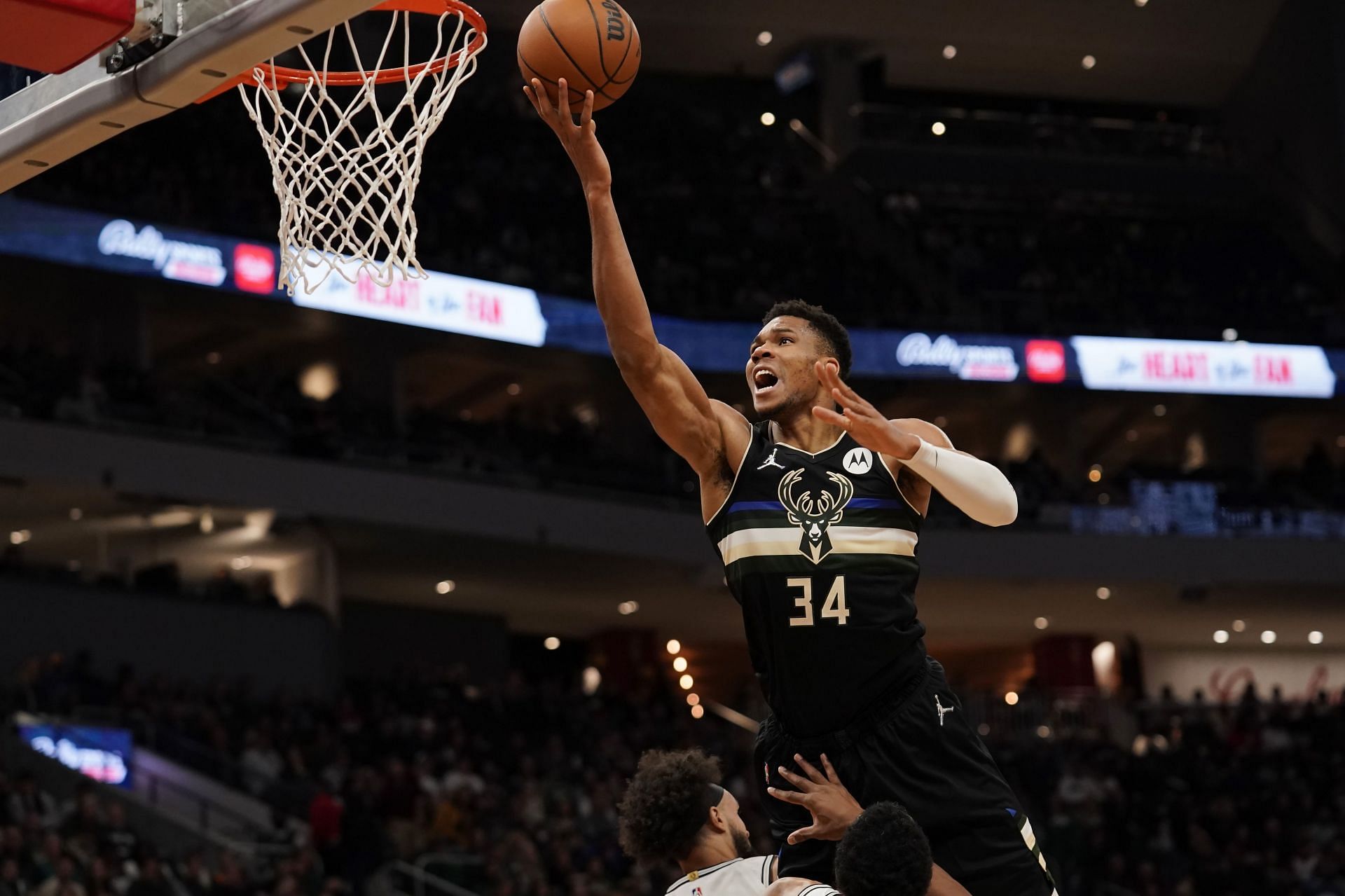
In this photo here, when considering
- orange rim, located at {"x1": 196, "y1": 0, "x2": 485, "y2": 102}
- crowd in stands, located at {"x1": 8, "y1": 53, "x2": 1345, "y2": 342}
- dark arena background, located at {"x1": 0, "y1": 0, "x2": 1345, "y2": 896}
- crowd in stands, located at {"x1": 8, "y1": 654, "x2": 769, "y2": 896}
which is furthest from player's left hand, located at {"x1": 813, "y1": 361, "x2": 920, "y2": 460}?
crowd in stands, located at {"x1": 8, "y1": 53, "x2": 1345, "y2": 342}

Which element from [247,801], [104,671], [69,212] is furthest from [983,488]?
[69,212]

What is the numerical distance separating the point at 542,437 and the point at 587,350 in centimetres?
155

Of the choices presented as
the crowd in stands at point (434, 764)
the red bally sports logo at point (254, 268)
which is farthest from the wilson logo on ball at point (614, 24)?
the red bally sports logo at point (254, 268)

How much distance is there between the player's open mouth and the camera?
4.11 m

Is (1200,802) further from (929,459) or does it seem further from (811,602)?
(929,459)

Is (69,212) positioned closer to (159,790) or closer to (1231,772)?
(159,790)

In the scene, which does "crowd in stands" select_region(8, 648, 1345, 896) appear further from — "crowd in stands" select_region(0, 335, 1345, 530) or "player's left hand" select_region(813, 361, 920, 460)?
"player's left hand" select_region(813, 361, 920, 460)

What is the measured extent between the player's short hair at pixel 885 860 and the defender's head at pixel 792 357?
3.42 ft

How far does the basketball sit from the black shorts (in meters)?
1.61

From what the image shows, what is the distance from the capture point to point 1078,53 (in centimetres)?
3116

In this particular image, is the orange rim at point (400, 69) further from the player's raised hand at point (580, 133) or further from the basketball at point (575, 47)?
the player's raised hand at point (580, 133)

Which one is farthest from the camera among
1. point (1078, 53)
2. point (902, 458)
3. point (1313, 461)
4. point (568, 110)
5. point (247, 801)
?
point (1078, 53)

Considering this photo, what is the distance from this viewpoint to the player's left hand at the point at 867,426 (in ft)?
12.0

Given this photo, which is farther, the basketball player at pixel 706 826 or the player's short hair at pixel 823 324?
the player's short hair at pixel 823 324
